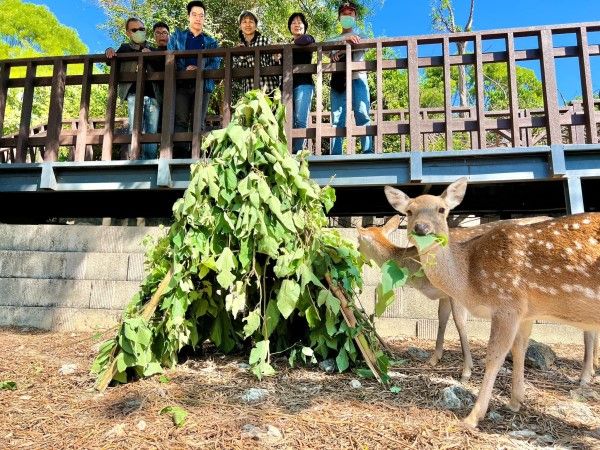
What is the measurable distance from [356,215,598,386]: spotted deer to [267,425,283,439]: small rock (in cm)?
151

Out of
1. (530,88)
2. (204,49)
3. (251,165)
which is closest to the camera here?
(251,165)

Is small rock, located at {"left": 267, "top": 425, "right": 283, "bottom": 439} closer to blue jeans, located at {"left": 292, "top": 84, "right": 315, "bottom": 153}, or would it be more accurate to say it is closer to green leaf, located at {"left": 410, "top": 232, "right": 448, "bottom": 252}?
green leaf, located at {"left": 410, "top": 232, "right": 448, "bottom": 252}

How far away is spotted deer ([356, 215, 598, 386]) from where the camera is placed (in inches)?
164

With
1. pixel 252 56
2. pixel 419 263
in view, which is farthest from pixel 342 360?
pixel 252 56

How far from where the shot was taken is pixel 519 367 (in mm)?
3508

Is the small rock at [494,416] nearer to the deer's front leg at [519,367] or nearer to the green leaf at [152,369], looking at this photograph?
the deer's front leg at [519,367]

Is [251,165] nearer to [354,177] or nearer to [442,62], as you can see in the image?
[354,177]

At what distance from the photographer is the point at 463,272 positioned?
361 centimetres

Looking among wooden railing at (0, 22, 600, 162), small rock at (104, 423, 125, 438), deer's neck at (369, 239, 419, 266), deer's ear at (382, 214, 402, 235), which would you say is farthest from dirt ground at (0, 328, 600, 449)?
wooden railing at (0, 22, 600, 162)

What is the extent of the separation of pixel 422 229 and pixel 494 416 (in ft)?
4.19

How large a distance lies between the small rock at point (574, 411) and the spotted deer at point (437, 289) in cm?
71

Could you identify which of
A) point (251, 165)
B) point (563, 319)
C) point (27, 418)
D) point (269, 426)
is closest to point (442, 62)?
point (251, 165)

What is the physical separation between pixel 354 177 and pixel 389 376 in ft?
10.1

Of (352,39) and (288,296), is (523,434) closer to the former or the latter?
(288,296)
